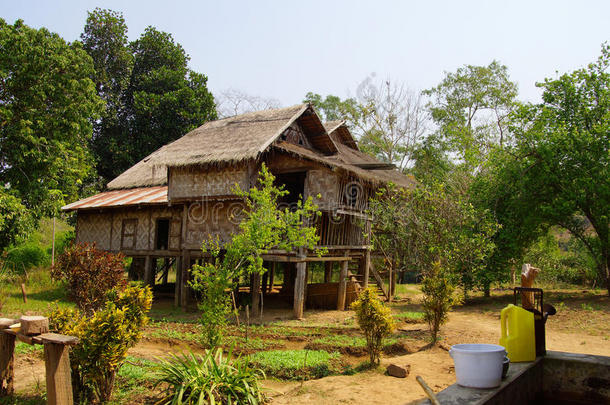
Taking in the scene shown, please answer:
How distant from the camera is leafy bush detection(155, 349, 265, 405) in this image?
521 cm

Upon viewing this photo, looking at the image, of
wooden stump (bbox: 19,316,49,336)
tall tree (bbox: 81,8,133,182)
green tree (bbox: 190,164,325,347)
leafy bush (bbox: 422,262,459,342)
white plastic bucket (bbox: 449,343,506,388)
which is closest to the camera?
white plastic bucket (bbox: 449,343,506,388)

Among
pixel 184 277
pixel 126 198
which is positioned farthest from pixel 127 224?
pixel 184 277

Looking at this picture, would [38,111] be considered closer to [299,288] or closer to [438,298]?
[299,288]

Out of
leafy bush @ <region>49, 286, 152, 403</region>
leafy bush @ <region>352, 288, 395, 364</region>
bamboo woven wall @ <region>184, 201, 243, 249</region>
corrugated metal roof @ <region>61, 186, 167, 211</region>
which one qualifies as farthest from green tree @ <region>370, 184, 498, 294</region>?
leafy bush @ <region>49, 286, 152, 403</region>

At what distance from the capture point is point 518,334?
4711mm

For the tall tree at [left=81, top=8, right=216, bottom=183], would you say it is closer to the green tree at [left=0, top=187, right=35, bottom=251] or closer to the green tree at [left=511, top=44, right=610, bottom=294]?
the green tree at [left=0, top=187, right=35, bottom=251]

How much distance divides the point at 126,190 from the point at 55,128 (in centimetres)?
460

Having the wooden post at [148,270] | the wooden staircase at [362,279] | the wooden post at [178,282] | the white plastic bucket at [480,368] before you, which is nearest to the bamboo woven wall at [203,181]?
the wooden post at [178,282]

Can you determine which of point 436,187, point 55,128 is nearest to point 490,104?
point 436,187

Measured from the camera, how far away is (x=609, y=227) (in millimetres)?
15219

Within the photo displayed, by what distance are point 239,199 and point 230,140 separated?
1.87m

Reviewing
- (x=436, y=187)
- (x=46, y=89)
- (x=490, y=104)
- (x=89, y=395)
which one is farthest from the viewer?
(x=490, y=104)

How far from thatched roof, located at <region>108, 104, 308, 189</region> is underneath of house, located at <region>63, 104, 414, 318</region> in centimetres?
4

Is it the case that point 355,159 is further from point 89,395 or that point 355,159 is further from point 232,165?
point 89,395
